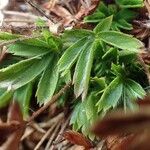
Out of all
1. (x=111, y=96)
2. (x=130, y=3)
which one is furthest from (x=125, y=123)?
(x=130, y=3)

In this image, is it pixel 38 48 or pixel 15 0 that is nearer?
pixel 38 48

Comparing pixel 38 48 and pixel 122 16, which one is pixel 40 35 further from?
pixel 122 16

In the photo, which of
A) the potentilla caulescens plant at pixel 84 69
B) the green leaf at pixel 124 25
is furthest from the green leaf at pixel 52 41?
the green leaf at pixel 124 25

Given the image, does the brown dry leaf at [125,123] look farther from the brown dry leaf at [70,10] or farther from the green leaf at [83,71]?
the brown dry leaf at [70,10]

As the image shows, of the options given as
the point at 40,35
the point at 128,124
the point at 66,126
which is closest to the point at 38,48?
the point at 40,35

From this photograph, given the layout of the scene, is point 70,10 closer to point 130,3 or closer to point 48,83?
point 130,3
